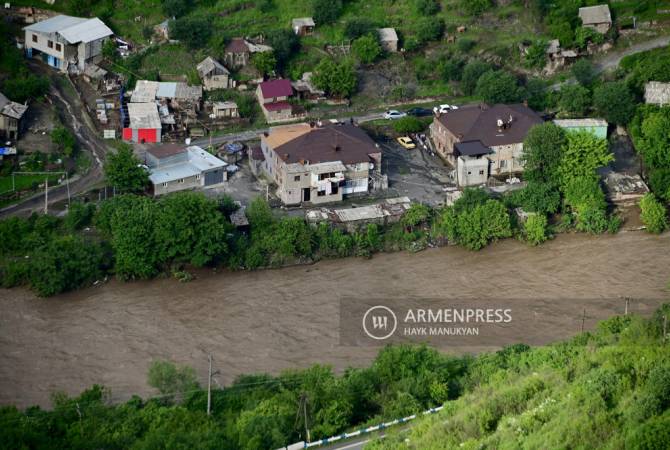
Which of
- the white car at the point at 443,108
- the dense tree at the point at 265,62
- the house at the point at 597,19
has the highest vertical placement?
the house at the point at 597,19

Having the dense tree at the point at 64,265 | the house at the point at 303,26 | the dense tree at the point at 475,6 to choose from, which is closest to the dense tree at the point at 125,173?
the dense tree at the point at 64,265

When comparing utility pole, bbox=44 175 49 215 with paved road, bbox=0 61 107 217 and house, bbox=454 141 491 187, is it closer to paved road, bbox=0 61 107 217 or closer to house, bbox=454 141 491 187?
paved road, bbox=0 61 107 217

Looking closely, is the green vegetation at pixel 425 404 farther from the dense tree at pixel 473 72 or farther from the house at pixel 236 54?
the house at pixel 236 54

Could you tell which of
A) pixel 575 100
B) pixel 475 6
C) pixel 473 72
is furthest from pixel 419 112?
pixel 475 6

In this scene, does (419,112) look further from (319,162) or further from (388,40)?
(319,162)

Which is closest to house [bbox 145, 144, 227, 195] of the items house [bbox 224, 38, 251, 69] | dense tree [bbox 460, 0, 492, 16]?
house [bbox 224, 38, 251, 69]

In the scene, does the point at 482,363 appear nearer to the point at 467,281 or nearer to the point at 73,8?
the point at 467,281
